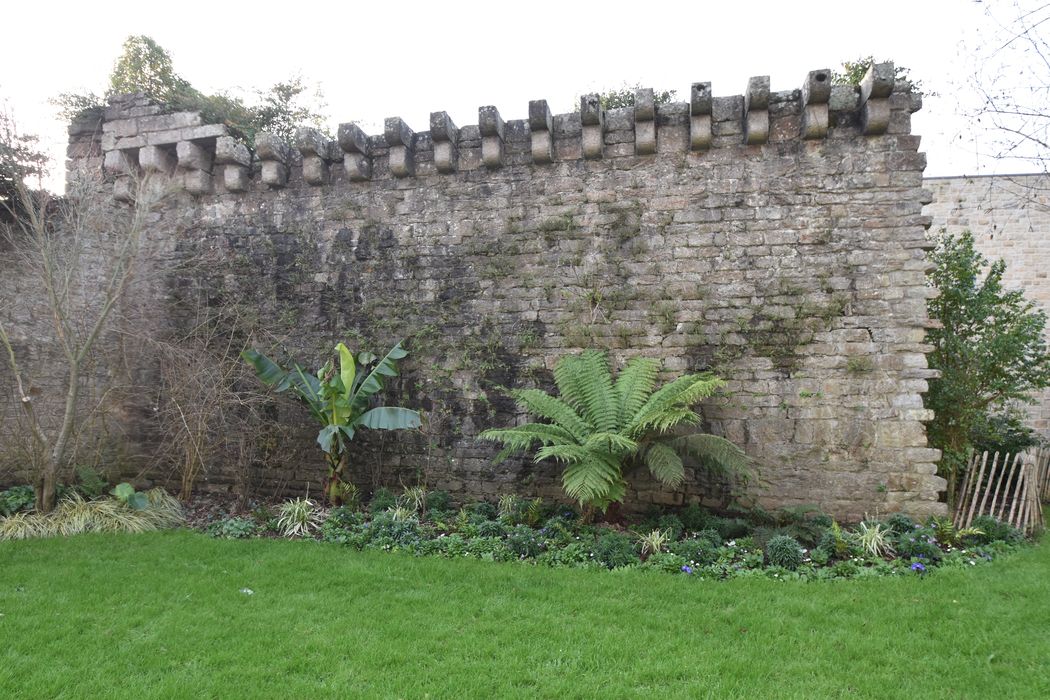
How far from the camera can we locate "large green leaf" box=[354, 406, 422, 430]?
6600 millimetres

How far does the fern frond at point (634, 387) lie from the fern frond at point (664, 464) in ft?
1.41

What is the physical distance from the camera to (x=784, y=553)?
4918mm

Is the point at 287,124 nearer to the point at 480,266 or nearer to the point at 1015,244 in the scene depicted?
the point at 480,266

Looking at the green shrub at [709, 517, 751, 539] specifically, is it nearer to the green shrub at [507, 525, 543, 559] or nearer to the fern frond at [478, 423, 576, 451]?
the fern frond at [478, 423, 576, 451]

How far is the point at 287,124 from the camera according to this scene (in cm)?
1011

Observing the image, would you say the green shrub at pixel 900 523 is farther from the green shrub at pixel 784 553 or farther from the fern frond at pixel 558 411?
the fern frond at pixel 558 411

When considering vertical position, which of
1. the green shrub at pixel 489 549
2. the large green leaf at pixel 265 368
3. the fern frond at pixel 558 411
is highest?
the large green leaf at pixel 265 368

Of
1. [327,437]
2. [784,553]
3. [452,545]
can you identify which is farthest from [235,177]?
[784,553]

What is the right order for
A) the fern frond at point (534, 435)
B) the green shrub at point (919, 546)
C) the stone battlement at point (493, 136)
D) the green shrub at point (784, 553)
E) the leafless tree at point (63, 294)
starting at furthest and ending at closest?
the leafless tree at point (63, 294) → the stone battlement at point (493, 136) → the fern frond at point (534, 435) → the green shrub at point (919, 546) → the green shrub at point (784, 553)

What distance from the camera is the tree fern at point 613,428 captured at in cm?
540

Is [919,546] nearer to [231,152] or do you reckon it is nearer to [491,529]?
[491,529]

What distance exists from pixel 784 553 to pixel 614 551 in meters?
1.39

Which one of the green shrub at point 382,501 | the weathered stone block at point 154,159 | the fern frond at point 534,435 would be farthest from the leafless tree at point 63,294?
the fern frond at point 534,435

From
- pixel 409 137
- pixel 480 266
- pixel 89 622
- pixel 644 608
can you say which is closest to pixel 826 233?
pixel 480 266
